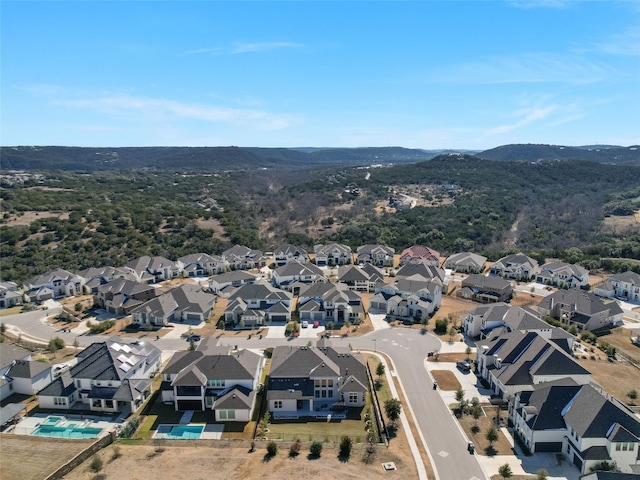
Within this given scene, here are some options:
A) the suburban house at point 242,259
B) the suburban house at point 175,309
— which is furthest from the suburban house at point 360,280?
the suburban house at point 175,309

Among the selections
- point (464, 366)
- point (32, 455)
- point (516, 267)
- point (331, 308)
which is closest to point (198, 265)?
point (331, 308)

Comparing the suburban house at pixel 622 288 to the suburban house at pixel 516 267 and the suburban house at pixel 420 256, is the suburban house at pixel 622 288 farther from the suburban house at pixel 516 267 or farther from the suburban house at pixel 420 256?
the suburban house at pixel 420 256

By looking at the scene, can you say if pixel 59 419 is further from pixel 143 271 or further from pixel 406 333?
pixel 143 271

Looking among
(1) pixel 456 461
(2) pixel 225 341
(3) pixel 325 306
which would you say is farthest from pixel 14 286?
(1) pixel 456 461

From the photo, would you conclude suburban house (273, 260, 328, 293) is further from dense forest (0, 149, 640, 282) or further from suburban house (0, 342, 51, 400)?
suburban house (0, 342, 51, 400)

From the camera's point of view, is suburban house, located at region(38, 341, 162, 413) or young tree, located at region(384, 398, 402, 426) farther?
suburban house, located at region(38, 341, 162, 413)

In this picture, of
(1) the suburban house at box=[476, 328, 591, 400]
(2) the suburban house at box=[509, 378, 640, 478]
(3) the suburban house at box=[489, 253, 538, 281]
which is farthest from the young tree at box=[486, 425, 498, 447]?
(3) the suburban house at box=[489, 253, 538, 281]
